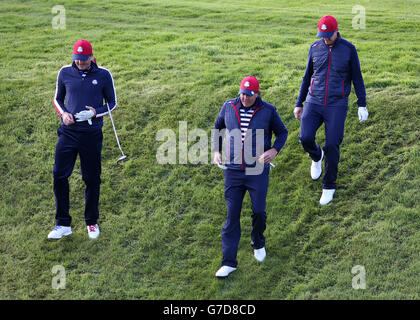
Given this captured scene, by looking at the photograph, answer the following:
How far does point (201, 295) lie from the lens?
725 centimetres

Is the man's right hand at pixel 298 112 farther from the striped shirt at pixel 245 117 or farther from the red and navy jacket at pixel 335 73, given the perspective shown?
the striped shirt at pixel 245 117

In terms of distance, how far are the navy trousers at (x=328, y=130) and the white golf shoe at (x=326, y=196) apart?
0.20 ft

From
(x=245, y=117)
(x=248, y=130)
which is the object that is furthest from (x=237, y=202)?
(x=245, y=117)

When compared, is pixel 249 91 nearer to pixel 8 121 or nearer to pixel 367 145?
pixel 367 145

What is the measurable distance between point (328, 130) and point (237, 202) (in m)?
1.97

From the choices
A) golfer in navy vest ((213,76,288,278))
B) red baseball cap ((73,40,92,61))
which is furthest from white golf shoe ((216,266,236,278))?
red baseball cap ((73,40,92,61))

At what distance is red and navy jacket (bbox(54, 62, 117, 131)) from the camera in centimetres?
778

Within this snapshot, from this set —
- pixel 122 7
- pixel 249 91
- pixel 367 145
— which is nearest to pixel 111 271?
pixel 249 91

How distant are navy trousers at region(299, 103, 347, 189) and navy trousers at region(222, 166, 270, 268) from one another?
1416 millimetres

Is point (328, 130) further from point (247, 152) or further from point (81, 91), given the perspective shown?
point (81, 91)

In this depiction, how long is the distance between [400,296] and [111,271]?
3.77 meters

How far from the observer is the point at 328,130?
8242 millimetres

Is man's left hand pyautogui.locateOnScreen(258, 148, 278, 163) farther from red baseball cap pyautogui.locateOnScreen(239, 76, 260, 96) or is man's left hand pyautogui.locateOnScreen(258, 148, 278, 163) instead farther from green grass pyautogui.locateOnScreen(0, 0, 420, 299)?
green grass pyautogui.locateOnScreen(0, 0, 420, 299)

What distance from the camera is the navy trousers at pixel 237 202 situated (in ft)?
23.5
